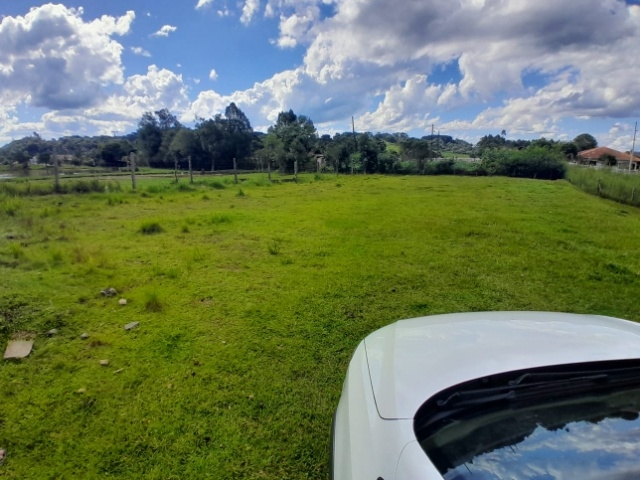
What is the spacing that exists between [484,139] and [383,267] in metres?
83.0

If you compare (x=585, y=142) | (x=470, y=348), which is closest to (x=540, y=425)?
(x=470, y=348)

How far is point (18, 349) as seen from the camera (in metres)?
2.77

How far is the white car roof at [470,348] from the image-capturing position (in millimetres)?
1177

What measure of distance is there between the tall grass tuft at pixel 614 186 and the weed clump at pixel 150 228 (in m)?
19.9

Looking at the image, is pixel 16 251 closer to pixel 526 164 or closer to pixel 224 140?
pixel 526 164

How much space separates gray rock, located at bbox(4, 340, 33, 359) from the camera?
8.86ft

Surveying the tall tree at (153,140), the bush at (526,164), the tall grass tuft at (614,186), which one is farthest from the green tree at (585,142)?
the tall tree at (153,140)

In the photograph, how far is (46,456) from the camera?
1885 mm

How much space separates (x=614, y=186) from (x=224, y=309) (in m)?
21.2

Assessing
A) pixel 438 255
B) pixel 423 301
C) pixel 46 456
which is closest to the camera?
pixel 46 456

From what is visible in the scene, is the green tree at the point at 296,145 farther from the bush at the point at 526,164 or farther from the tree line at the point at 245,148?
the bush at the point at 526,164

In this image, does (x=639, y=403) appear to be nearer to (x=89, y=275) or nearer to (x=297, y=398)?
(x=297, y=398)

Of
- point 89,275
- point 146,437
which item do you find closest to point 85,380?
point 146,437

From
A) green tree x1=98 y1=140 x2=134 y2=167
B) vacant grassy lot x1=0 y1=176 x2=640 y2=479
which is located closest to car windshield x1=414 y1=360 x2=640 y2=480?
vacant grassy lot x1=0 y1=176 x2=640 y2=479
